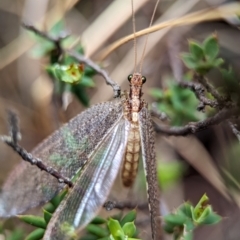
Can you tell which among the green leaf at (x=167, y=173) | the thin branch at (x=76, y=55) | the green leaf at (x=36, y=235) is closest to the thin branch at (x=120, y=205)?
the green leaf at (x=167, y=173)

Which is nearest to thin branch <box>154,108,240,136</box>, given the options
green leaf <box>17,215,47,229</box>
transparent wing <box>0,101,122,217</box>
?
transparent wing <box>0,101,122,217</box>

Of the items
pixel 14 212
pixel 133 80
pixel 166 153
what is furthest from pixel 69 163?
pixel 166 153

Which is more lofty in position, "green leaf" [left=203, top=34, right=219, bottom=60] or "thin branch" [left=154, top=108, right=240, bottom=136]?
"green leaf" [left=203, top=34, right=219, bottom=60]

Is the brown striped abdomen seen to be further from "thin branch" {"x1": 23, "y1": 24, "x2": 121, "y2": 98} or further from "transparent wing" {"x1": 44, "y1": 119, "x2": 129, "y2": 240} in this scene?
"thin branch" {"x1": 23, "y1": 24, "x2": 121, "y2": 98}

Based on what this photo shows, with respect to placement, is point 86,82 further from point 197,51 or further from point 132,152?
point 197,51

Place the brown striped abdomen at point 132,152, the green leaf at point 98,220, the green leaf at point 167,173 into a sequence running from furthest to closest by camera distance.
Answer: the green leaf at point 167,173
the brown striped abdomen at point 132,152
the green leaf at point 98,220

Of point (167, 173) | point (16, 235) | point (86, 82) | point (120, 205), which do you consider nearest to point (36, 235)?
point (16, 235)

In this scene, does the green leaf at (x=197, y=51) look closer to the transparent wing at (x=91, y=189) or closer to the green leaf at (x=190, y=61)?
the green leaf at (x=190, y=61)
